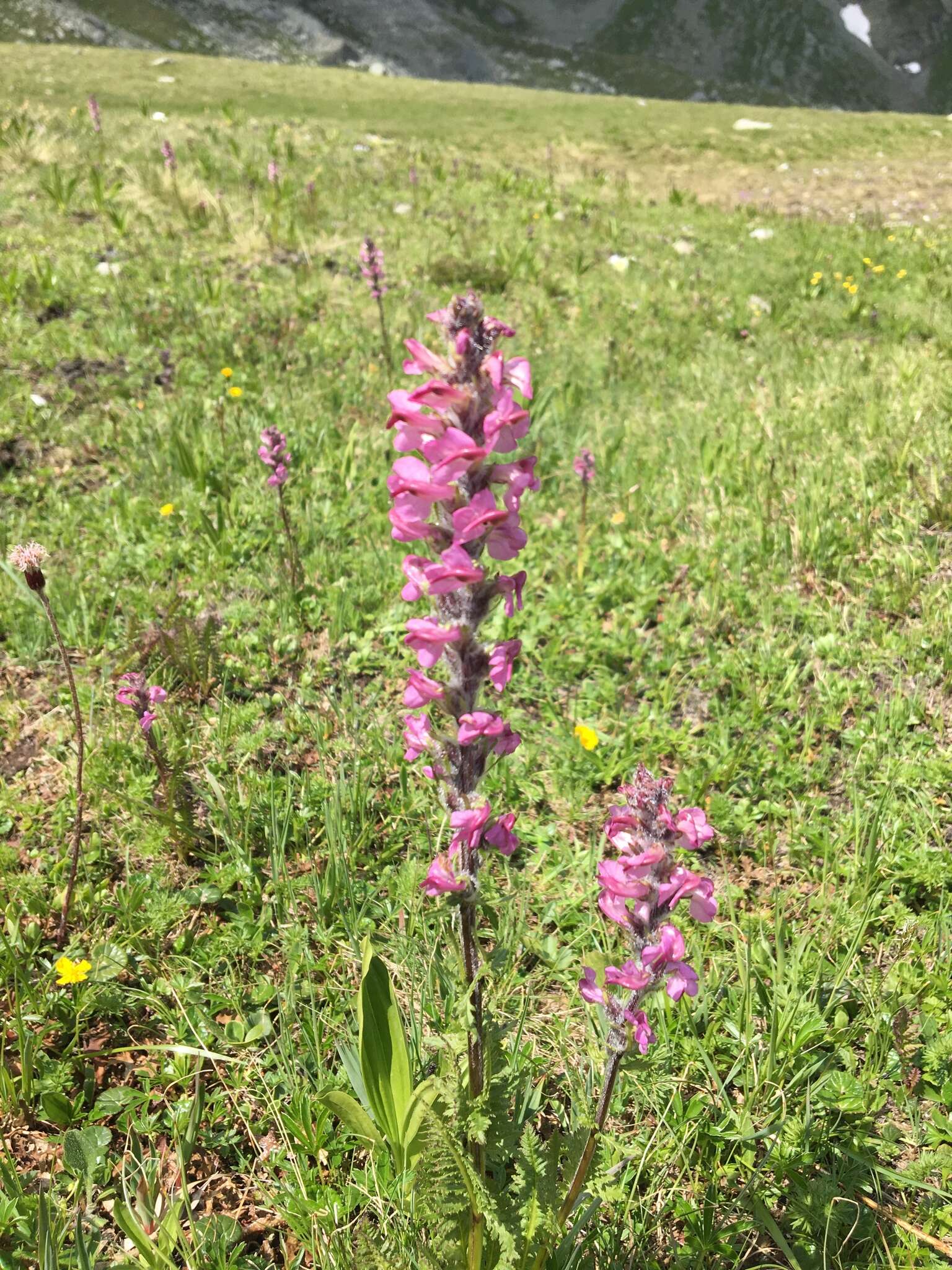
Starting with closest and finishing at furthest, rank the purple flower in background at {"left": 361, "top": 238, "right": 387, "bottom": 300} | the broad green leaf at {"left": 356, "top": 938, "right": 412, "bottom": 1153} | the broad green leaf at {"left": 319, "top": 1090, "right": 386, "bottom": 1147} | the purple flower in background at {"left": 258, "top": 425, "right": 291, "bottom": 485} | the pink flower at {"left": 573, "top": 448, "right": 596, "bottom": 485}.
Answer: the broad green leaf at {"left": 356, "top": 938, "right": 412, "bottom": 1153}
the broad green leaf at {"left": 319, "top": 1090, "right": 386, "bottom": 1147}
the purple flower in background at {"left": 258, "top": 425, "right": 291, "bottom": 485}
the pink flower at {"left": 573, "top": 448, "right": 596, "bottom": 485}
the purple flower in background at {"left": 361, "top": 238, "right": 387, "bottom": 300}

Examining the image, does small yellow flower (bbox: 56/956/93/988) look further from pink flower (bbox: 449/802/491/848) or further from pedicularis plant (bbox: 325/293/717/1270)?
pink flower (bbox: 449/802/491/848)

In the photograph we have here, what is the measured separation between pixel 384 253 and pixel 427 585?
31.3 feet

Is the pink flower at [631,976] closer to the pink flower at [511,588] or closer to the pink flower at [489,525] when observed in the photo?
the pink flower at [511,588]

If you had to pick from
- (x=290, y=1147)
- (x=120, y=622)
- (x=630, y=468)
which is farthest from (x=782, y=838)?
(x=120, y=622)

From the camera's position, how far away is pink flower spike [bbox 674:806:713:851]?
5.45 ft

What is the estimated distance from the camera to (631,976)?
5.40 feet

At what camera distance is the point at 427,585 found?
1.51m

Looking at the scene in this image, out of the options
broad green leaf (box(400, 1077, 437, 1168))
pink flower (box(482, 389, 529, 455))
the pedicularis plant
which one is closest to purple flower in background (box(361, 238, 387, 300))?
the pedicularis plant

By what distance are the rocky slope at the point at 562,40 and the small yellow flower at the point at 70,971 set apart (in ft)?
317

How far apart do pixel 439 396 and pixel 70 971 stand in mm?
2337

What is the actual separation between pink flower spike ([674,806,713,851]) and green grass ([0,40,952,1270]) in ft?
1.99

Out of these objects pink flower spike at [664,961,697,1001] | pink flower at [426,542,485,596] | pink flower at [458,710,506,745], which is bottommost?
pink flower spike at [664,961,697,1001]

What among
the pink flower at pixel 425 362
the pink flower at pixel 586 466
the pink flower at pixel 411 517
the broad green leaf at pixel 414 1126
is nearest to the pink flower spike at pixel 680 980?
the broad green leaf at pixel 414 1126

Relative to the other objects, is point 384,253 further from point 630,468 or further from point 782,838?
point 782,838
